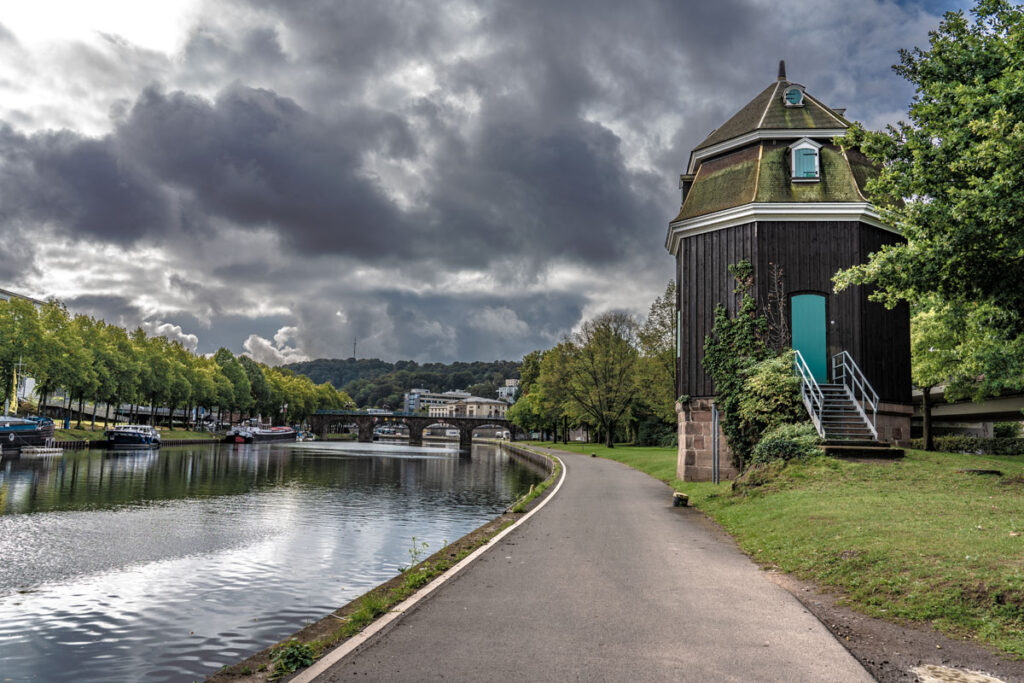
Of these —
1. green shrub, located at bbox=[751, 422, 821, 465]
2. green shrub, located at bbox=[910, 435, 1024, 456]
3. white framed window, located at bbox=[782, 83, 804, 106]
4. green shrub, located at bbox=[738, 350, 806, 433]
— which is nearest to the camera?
green shrub, located at bbox=[751, 422, 821, 465]

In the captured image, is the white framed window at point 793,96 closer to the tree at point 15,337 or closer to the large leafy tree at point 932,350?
the large leafy tree at point 932,350

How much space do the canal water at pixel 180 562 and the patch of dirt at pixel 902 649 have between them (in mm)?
6576

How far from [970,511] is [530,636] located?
898 cm

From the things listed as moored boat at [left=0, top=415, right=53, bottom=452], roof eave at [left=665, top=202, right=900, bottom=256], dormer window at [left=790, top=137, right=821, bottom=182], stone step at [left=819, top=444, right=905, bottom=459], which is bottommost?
moored boat at [left=0, top=415, right=53, bottom=452]

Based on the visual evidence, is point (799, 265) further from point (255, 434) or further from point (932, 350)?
point (255, 434)

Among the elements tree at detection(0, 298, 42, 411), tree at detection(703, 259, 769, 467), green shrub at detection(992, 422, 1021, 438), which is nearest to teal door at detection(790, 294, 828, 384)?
tree at detection(703, 259, 769, 467)

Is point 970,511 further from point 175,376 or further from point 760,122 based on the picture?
point 175,376

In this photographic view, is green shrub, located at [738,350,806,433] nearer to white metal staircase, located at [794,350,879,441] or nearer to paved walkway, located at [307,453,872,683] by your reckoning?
white metal staircase, located at [794,350,879,441]

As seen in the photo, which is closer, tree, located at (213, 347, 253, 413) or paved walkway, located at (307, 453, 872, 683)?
paved walkway, located at (307, 453, 872, 683)

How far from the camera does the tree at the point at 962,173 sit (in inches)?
511

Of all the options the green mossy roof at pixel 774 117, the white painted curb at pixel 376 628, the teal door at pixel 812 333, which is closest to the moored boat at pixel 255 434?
the green mossy roof at pixel 774 117

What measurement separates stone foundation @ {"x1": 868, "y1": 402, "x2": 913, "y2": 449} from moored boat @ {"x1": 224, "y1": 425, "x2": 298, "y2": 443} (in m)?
77.1

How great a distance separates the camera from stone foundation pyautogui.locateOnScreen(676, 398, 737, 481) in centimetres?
2355

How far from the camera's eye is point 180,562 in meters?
13.5
